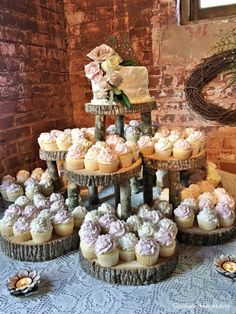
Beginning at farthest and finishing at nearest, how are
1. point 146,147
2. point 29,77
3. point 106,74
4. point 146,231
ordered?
point 29,77
point 146,147
point 106,74
point 146,231

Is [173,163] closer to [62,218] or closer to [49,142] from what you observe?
[62,218]

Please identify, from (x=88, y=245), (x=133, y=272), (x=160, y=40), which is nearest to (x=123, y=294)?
(x=133, y=272)

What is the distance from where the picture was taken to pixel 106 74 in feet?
4.60

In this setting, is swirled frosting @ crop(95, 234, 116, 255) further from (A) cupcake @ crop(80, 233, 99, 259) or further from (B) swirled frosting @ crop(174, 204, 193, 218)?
(B) swirled frosting @ crop(174, 204, 193, 218)

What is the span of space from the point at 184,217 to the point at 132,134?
0.60m

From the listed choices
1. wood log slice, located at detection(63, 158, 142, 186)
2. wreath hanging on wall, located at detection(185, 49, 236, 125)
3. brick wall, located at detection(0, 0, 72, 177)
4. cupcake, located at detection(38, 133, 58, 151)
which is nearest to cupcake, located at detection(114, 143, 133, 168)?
wood log slice, located at detection(63, 158, 142, 186)

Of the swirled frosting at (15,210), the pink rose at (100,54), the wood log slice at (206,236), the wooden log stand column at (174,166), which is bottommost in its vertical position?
the wood log slice at (206,236)

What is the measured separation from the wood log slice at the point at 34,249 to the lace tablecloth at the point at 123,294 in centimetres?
4

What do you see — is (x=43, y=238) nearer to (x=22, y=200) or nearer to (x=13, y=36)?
(x=22, y=200)

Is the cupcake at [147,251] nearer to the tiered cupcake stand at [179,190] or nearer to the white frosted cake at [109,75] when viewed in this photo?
the tiered cupcake stand at [179,190]

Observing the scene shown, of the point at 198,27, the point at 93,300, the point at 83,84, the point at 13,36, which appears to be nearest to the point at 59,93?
the point at 83,84

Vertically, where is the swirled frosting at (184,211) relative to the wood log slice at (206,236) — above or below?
above

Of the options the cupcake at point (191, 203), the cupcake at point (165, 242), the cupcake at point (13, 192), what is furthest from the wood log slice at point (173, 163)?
the cupcake at point (13, 192)

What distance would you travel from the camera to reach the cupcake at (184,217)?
1349 mm
